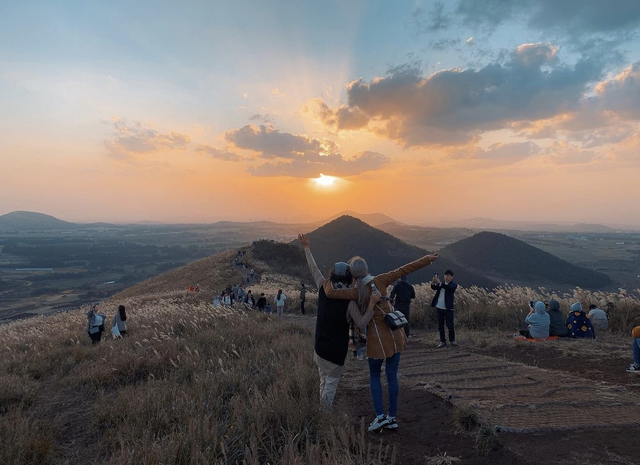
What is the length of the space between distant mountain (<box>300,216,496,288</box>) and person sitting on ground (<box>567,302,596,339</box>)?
38352 mm

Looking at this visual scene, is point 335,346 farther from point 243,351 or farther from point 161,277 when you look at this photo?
point 161,277

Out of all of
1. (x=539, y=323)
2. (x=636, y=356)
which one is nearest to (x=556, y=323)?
(x=539, y=323)

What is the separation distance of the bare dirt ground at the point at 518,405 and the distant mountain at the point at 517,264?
56.5 meters

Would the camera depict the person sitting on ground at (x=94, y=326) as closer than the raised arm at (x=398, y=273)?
No

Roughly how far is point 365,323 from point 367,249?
178 ft

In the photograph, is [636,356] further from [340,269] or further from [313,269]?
[313,269]

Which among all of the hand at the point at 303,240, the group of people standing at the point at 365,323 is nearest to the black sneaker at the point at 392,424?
the group of people standing at the point at 365,323

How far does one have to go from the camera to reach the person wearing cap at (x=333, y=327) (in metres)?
4.16

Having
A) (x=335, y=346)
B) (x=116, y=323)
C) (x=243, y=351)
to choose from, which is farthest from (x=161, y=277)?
(x=335, y=346)

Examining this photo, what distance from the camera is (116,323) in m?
10.6

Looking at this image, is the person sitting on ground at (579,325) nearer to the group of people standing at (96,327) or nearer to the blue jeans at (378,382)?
the blue jeans at (378,382)

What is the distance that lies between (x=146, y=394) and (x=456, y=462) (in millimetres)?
4023

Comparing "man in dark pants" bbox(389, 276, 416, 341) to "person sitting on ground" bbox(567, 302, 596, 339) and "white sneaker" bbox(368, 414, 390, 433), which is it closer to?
"person sitting on ground" bbox(567, 302, 596, 339)

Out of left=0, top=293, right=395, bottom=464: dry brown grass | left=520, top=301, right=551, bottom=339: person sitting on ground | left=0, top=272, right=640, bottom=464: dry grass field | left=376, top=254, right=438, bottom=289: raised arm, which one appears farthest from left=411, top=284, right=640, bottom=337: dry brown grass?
left=376, top=254, right=438, bottom=289: raised arm
